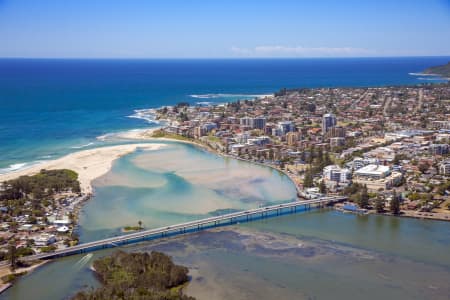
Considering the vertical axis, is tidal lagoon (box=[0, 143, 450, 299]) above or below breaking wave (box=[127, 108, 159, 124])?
below

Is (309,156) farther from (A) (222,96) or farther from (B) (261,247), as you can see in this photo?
(A) (222,96)

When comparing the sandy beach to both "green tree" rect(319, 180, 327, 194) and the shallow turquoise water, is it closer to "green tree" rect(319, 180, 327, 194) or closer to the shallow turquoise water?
the shallow turquoise water

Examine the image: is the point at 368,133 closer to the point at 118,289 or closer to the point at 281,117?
the point at 281,117

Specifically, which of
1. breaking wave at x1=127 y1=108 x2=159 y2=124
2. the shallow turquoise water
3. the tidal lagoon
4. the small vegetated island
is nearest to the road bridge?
the tidal lagoon

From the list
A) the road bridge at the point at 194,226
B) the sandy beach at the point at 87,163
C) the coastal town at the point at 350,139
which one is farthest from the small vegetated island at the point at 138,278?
the coastal town at the point at 350,139

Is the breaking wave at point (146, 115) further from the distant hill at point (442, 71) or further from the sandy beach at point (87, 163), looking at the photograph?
the distant hill at point (442, 71)

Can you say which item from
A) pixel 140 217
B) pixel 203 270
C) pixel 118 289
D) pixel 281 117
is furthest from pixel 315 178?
pixel 281 117

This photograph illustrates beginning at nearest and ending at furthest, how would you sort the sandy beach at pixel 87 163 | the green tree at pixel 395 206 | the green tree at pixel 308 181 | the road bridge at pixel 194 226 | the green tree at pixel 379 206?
the road bridge at pixel 194 226 < the green tree at pixel 395 206 < the green tree at pixel 379 206 < the green tree at pixel 308 181 < the sandy beach at pixel 87 163
